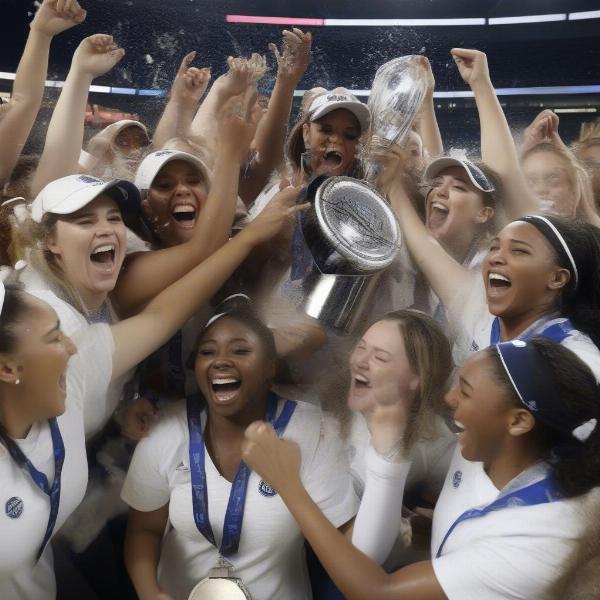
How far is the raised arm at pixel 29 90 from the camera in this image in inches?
62.7

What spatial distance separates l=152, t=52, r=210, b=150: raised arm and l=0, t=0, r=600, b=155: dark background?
0.02 m

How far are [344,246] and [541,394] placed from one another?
463mm

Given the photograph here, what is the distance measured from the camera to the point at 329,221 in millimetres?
1539

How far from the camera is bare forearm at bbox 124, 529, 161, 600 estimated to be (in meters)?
1.62

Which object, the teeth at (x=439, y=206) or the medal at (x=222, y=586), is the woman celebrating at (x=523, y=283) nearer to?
the teeth at (x=439, y=206)

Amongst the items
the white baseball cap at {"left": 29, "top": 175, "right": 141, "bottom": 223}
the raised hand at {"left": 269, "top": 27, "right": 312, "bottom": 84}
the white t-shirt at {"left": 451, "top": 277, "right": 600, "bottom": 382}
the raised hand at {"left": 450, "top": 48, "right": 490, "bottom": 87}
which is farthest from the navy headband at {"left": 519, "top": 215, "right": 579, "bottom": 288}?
the white baseball cap at {"left": 29, "top": 175, "right": 141, "bottom": 223}

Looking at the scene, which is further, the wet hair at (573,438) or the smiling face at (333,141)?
the smiling face at (333,141)

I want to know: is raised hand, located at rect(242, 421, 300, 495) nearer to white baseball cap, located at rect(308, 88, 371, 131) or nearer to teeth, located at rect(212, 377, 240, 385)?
teeth, located at rect(212, 377, 240, 385)

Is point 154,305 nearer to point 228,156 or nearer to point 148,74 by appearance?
point 228,156

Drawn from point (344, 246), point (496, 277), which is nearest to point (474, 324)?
point (496, 277)

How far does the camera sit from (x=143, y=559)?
163cm

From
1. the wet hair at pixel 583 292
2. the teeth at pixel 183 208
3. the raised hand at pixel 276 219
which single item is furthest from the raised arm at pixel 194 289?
the wet hair at pixel 583 292

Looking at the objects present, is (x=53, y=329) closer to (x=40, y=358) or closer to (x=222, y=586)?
(x=40, y=358)

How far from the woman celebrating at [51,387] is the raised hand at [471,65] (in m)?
0.46
